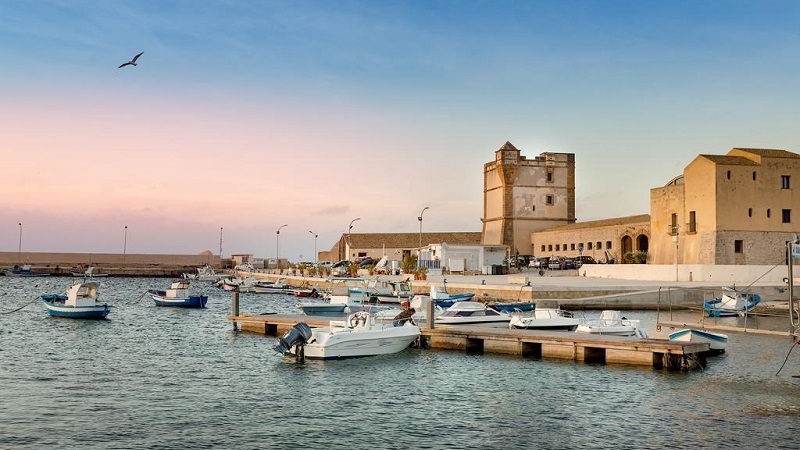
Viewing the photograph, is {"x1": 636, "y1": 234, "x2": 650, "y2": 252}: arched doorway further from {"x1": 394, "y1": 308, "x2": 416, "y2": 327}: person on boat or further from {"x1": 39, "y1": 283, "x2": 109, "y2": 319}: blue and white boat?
{"x1": 39, "y1": 283, "x2": 109, "y2": 319}: blue and white boat

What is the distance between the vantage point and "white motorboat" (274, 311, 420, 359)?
95.6ft

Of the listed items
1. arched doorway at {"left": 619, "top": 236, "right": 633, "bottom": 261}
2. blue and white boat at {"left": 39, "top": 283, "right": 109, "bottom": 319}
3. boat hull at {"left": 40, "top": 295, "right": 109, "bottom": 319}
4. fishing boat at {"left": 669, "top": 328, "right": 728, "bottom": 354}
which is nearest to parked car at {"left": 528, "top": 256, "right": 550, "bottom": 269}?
arched doorway at {"left": 619, "top": 236, "right": 633, "bottom": 261}

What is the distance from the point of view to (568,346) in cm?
2962

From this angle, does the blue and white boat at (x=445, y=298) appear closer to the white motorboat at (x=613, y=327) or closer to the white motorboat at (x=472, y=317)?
the white motorboat at (x=472, y=317)

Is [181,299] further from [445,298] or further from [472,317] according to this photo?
[472,317]

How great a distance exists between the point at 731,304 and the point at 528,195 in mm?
46464

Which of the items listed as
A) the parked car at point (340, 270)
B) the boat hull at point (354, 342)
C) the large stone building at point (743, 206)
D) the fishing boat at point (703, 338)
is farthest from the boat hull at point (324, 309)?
the parked car at point (340, 270)

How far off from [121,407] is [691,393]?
15.8 m

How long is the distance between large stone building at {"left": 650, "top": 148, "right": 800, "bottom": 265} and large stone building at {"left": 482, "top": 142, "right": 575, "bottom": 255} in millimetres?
31986

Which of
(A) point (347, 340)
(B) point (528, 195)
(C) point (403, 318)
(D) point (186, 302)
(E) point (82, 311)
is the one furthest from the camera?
(B) point (528, 195)

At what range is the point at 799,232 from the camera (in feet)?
194

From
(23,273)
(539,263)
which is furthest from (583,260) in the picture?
(23,273)

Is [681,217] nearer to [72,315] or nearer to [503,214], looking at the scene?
[503,214]

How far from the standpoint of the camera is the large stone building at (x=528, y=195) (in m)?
91.4
